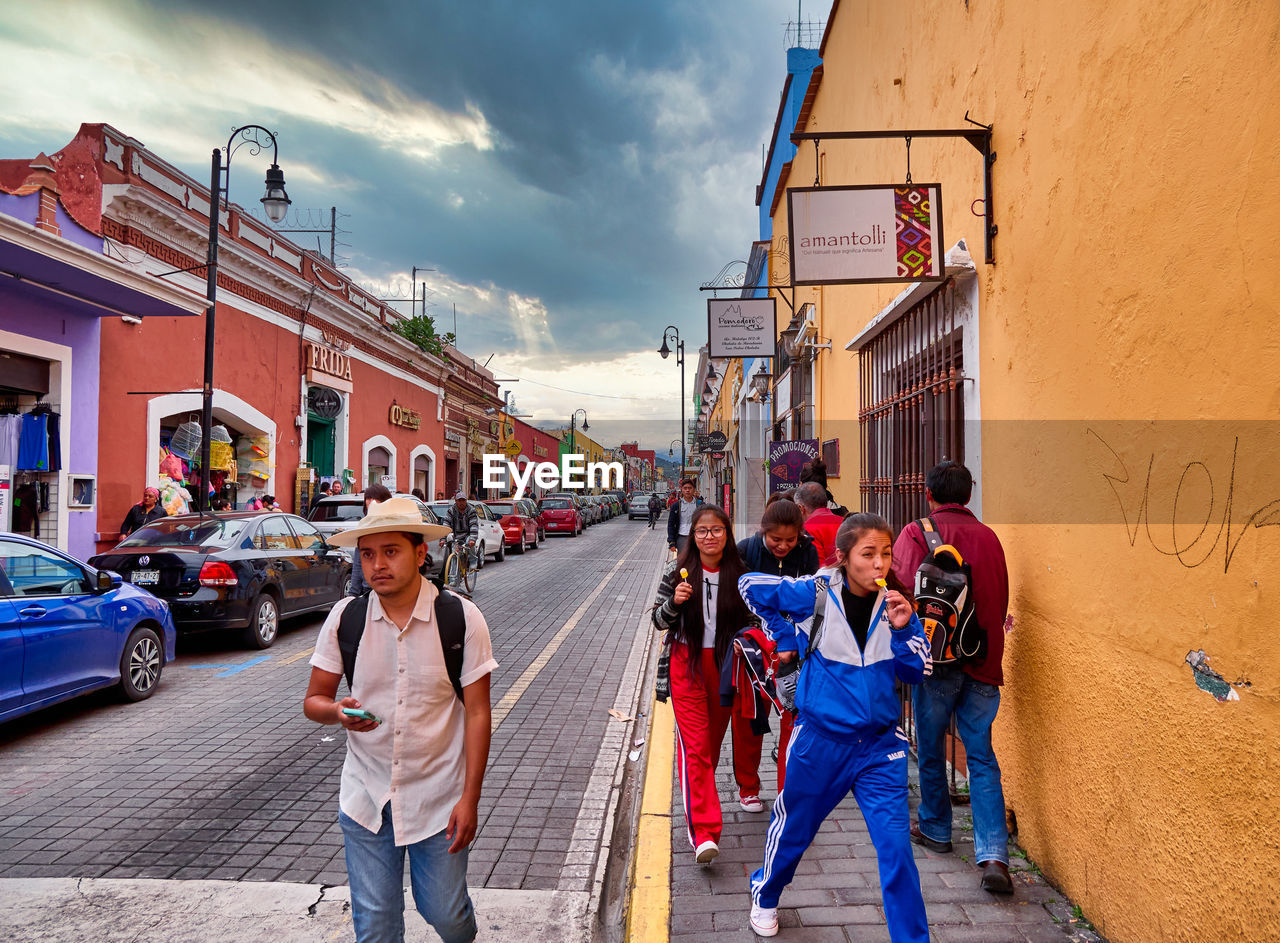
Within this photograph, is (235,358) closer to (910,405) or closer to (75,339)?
(75,339)

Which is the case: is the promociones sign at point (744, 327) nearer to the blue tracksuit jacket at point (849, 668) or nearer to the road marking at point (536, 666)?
the road marking at point (536, 666)

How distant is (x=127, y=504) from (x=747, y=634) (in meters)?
14.1

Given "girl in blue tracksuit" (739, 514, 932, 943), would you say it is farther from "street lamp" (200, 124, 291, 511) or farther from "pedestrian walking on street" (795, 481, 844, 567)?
"street lamp" (200, 124, 291, 511)

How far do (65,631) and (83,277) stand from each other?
7543 mm

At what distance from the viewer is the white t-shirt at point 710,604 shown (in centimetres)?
416

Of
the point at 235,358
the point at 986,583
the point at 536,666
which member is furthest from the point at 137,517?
the point at 986,583

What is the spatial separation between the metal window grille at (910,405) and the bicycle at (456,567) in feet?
17.3

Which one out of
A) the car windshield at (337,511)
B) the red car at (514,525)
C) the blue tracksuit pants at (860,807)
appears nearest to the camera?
the blue tracksuit pants at (860,807)

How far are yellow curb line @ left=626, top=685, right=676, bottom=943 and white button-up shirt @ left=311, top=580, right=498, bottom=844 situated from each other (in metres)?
1.31

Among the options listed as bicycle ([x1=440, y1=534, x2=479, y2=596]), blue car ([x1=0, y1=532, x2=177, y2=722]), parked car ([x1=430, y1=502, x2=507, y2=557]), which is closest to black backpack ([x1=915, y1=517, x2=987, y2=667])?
blue car ([x1=0, y1=532, x2=177, y2=722])

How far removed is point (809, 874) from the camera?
3717 mm

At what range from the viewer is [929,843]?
394 cm

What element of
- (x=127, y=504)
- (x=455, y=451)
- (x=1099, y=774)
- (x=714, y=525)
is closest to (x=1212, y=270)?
(x=1099, y=774)

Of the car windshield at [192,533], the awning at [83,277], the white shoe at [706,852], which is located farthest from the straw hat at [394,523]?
the awning at [83,277]
